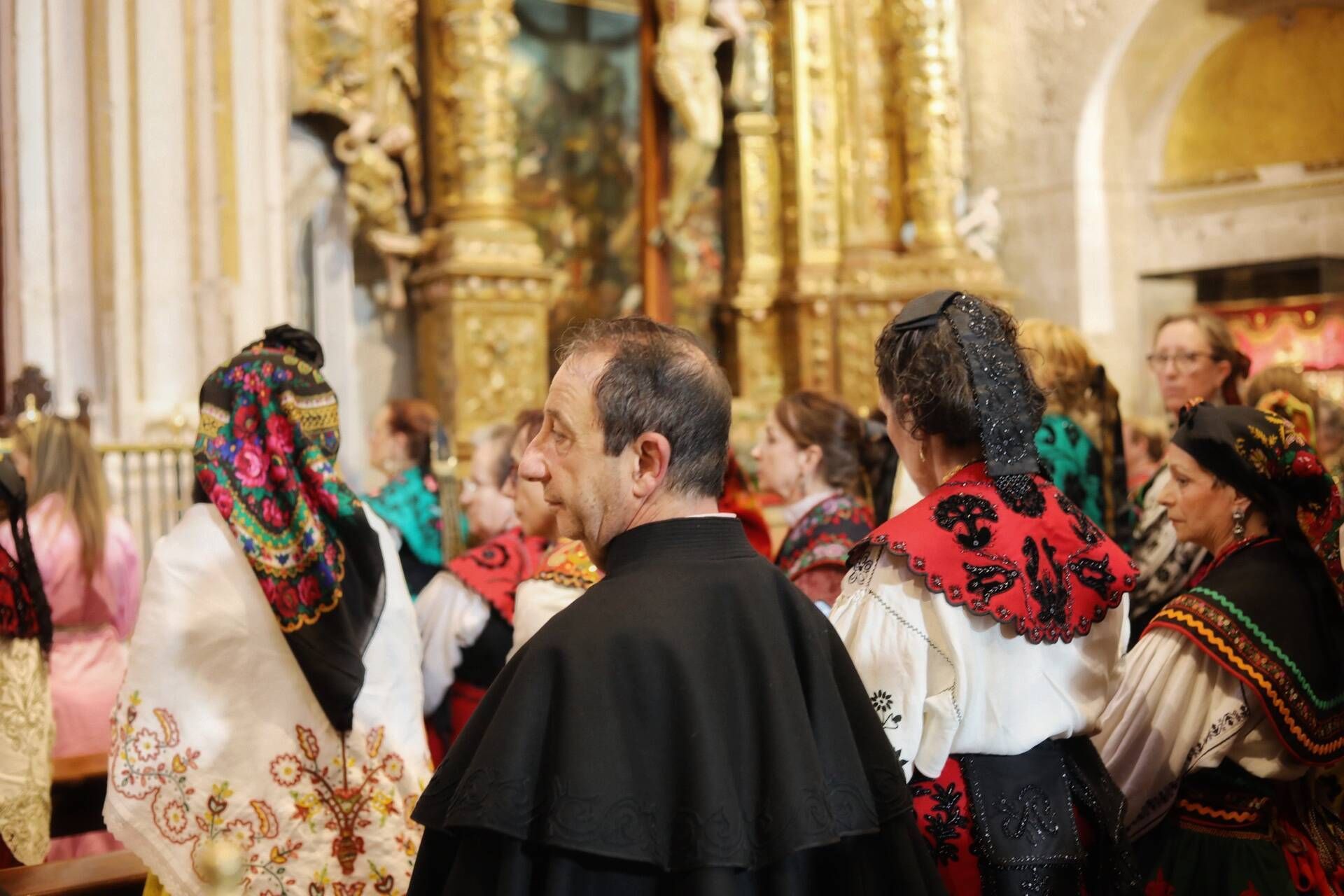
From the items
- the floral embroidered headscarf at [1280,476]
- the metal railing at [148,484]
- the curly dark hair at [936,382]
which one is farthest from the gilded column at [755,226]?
the curly dark hair at [936,382]

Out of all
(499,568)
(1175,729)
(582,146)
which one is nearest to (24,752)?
(499,568)

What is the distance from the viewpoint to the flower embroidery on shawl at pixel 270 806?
266cm

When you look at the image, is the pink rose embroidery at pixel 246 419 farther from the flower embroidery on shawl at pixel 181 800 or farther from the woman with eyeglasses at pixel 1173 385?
the woman with eyeglasses at pixel 1173 385

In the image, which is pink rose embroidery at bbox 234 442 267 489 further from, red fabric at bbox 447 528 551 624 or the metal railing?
the metal railing

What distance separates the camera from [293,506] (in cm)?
279

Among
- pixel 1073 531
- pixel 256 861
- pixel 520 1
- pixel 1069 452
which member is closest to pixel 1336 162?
pixel 520 1

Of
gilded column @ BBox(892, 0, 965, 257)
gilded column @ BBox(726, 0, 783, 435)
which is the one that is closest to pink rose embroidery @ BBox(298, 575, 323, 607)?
gilded column @ BBox(726, 0, 783, 435)

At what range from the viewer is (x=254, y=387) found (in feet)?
9.18

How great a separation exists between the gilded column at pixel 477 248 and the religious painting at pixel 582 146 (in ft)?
3.18

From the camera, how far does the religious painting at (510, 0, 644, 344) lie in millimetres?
9539

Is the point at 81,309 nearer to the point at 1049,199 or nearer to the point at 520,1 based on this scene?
the point at 520,1

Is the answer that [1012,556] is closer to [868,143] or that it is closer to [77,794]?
[77,794]

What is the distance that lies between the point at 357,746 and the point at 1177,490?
1802 mm

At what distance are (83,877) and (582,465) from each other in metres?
1.89
